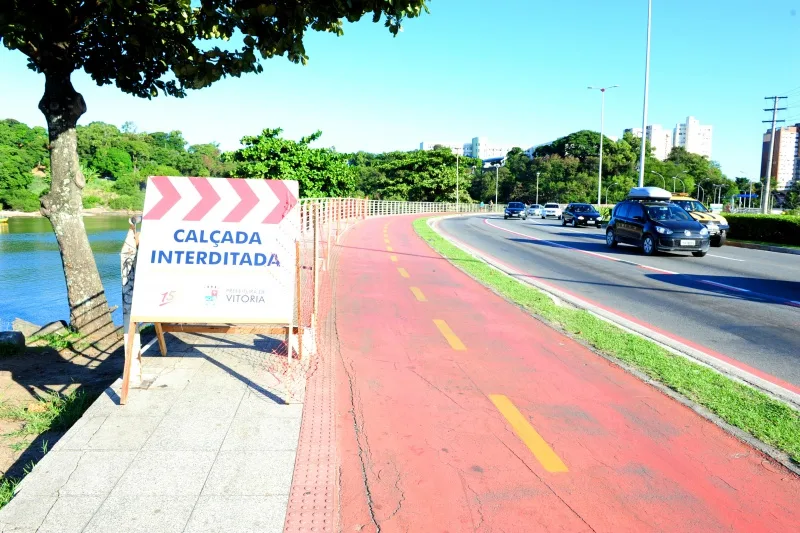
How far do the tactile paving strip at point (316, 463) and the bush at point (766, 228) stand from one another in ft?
80.2

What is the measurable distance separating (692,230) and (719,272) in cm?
378

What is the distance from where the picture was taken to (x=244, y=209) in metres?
5.27

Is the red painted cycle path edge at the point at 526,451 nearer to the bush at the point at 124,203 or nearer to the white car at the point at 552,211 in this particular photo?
the white car at the point at 552,211

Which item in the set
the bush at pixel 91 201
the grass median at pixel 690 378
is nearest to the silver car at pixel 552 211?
the grass median at pixel 690 378

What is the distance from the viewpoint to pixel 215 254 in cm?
521

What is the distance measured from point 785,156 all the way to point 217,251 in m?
210

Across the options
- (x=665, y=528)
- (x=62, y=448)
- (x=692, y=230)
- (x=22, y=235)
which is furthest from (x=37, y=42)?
(x=22, y=235)

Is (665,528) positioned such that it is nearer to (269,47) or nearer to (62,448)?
(62,448)

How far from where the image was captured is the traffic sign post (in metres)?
5.10

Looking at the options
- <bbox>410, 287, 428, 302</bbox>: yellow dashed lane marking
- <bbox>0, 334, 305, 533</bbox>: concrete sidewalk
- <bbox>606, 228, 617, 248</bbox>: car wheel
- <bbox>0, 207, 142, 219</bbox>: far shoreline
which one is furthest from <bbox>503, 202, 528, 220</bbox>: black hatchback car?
<bbox>0, 334, 305, 533</bbox>: concrete sidewalk

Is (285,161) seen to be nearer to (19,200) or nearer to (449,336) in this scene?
(449,336)

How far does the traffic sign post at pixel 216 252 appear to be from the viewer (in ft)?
16.7

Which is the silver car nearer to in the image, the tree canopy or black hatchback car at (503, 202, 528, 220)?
black hatchback car at (503, 202, 528, 220)

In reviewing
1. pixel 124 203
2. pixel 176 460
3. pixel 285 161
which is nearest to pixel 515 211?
pixel 285 161
